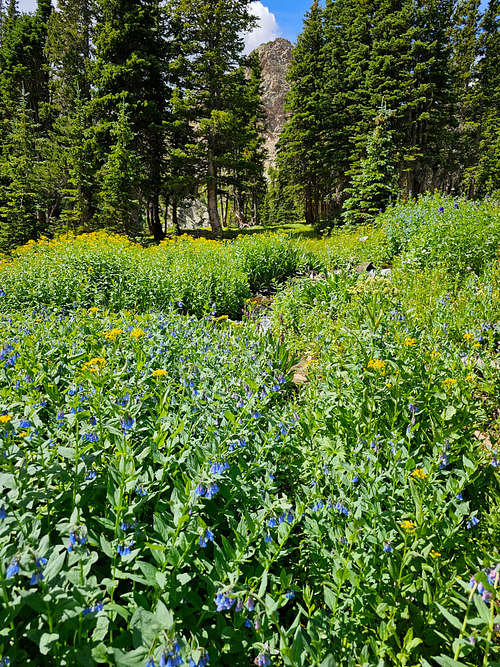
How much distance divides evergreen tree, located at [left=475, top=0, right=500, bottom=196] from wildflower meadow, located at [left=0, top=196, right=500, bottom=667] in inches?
1327

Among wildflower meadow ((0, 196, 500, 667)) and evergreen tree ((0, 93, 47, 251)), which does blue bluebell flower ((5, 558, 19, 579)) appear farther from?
evergreen tree ((0, 93, 47, 251))

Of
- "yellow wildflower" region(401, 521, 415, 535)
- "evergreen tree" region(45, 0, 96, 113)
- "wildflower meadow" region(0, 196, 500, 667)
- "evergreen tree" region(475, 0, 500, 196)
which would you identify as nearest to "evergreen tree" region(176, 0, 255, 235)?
"evergreen tree" region(45, 0, 96, 113)

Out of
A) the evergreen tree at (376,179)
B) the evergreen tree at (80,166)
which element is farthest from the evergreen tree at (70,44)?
the evergreen tree at (376,179)

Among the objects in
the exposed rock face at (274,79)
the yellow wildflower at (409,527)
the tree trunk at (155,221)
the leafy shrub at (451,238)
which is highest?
the exposed rock face at (274,79)

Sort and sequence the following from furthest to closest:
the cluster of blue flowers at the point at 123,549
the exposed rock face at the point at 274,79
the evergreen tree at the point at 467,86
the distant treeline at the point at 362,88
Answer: the exposed rock face at the point at 274,79
the evergreen tree at the point at 467,86
the distant treeline at the point at 362,88
the cluster of blue flowers at the point at 123,549

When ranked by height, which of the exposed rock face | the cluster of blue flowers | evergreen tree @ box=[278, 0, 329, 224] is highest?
the exposed rock face

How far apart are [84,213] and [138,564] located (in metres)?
19.4

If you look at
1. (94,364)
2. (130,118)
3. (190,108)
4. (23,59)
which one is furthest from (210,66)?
(94,364)

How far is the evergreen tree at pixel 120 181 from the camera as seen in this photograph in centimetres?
1500

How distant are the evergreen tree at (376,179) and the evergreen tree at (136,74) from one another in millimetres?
9781

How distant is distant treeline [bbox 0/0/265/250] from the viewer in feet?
53.1

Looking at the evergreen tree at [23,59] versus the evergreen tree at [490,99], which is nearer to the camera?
the evergreen tree at [23,59]

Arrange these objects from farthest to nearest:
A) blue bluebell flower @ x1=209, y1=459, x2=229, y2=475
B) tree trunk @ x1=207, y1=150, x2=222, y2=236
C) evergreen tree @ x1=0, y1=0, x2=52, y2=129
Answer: evergreen tree @ x1=0, y1=0, x2=52, y2=129 < tree trunk @ x1=207, y1=150, x2=222, y2=236 < blue bluebell flower @ x1=209, y1=459, x2=229, y2=475

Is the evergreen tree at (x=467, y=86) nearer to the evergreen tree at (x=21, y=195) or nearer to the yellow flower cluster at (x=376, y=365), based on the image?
the evergreen tree at (x=21, y=195)
